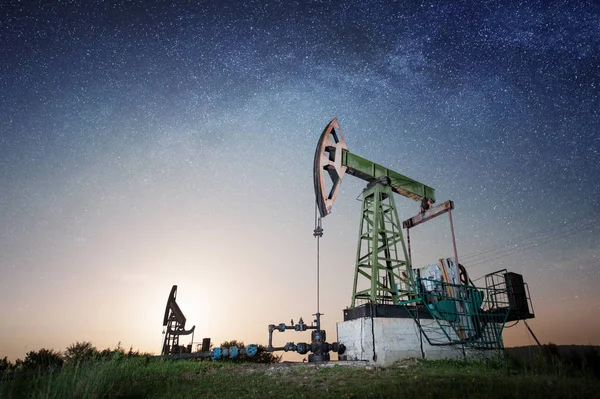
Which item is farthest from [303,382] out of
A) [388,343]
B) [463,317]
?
[463,317]

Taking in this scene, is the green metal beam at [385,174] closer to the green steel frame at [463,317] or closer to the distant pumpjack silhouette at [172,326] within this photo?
the green steel frame at [463,317]

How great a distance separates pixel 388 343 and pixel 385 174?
7400mm

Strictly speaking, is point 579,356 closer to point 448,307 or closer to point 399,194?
point 448,307

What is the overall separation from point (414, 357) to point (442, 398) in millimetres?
6362

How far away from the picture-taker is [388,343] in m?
11.2

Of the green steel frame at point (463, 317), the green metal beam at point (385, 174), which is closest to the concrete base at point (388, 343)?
the green steel frame at point (463, 317)

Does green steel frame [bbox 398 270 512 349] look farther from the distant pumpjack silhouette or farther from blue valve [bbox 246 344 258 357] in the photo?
the distant pumpjack silhouette

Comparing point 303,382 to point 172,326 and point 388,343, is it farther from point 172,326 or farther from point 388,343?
point 172,326

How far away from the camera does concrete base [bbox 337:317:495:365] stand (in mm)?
11047

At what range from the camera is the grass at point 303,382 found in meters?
5.92

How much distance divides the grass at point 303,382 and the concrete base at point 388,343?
551 millimetres

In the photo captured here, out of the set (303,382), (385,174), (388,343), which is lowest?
(303,382)

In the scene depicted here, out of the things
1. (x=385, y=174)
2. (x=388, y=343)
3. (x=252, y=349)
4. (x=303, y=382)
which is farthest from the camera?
(x=385, y=174)

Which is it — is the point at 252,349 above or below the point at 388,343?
below
